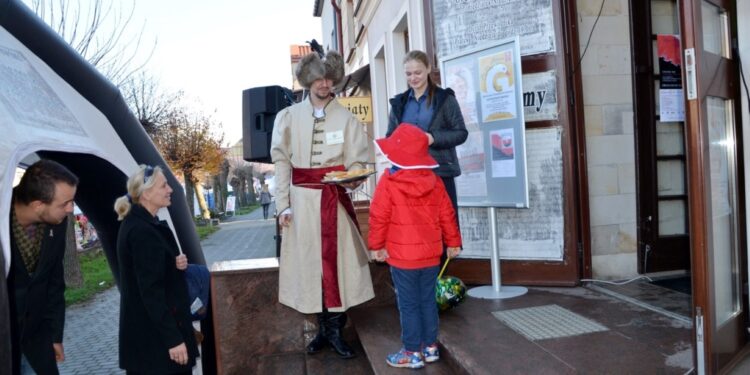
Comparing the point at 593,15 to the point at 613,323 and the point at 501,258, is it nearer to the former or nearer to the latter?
the point at 501,258

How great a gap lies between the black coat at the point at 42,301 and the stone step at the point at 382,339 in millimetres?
1680

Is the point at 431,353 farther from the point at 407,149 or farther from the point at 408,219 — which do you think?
the point at 407,149

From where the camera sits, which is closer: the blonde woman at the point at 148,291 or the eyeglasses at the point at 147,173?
the blonde woman at the point at 148,291

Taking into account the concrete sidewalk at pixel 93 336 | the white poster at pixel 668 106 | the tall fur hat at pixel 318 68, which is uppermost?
the tall fur hat at pixel 318 68

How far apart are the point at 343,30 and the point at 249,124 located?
37.1 ft

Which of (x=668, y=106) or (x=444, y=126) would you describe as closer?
(x=444, y=126)

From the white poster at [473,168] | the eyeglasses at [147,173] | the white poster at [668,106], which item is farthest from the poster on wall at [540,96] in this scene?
the eyeglasses at [147,173]

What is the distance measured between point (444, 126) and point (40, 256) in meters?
2.50

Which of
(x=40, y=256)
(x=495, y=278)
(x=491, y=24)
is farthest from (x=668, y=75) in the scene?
(x=40, y=256)

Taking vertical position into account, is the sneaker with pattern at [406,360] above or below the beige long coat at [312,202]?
below

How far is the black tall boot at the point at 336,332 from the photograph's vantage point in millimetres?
3912

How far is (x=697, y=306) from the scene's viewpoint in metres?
2.65

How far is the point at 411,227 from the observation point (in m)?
3.15

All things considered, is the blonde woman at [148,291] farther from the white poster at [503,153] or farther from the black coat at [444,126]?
the white poster at [503,153]
